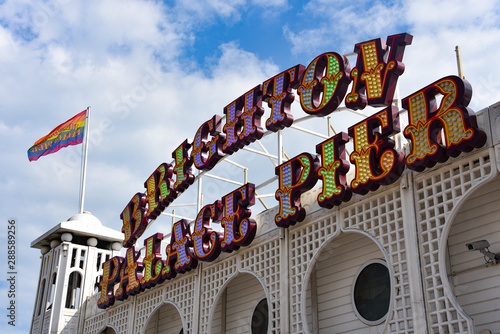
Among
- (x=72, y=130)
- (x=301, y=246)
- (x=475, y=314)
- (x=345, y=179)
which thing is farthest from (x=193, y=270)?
(x=72, y=130)

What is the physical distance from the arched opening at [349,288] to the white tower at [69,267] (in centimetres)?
1429

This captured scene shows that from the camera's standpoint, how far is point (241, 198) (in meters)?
17.9

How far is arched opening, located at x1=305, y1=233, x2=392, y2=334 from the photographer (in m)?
14.6

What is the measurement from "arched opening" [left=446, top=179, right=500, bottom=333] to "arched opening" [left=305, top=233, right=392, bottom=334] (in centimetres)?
186

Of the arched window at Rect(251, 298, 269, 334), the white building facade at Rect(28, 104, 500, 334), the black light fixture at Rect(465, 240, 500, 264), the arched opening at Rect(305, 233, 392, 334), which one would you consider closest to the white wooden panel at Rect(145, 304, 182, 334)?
the white building facade at Rect(28, 104, 500, 334)

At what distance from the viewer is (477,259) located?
1280 cm

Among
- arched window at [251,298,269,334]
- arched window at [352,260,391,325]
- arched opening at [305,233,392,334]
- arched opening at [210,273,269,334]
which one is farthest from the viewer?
arched opening at [210,273,269,334]

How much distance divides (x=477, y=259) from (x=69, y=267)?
19.5 m

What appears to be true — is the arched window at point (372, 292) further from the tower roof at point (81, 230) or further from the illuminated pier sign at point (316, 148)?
the tower roof at point (81, 230)

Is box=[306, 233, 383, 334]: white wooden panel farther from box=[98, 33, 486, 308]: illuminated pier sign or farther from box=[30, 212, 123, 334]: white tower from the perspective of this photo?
box=[30, 212, 123, 334]: white tower

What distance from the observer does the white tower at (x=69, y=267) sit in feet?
88.4

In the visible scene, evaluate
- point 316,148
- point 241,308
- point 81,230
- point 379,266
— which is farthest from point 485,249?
point 81,230

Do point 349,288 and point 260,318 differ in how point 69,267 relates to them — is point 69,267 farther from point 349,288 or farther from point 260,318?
point 349,288

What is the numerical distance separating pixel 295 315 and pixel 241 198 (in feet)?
13.0
